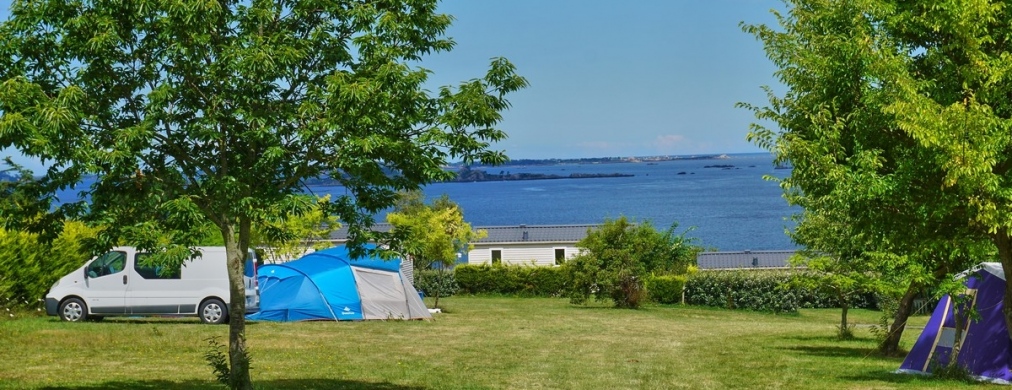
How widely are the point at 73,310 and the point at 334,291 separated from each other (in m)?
6.22

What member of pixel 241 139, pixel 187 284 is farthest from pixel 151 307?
pixel 241 139

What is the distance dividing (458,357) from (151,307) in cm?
928

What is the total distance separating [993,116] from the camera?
1146 centimetres

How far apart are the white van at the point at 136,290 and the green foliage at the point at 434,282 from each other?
63.0 feet

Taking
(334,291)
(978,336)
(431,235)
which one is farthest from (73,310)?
(978,336)

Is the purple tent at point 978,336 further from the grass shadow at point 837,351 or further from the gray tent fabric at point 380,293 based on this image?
the gray tent fabric at point 380,293

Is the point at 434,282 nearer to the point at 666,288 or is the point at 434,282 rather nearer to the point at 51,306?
the point at 666,288

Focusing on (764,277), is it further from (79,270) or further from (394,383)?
(394,383)

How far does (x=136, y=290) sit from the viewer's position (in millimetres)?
24812

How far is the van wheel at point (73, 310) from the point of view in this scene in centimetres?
2448

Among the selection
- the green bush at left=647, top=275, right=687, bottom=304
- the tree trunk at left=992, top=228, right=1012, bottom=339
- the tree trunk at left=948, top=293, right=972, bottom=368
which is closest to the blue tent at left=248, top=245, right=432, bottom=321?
the tree trunk at left=948, top=293, right=972, bottom=368

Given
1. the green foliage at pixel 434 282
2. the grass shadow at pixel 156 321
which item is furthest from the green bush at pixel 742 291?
the grass shadow at pixel 156 321

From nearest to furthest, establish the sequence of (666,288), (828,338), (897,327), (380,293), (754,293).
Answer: (897,327), (828,338), (380,293), (754,293), (666,288)

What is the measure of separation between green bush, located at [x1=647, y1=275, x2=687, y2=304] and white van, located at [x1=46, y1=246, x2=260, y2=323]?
21273 mm
